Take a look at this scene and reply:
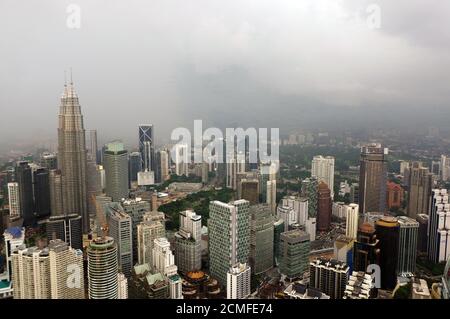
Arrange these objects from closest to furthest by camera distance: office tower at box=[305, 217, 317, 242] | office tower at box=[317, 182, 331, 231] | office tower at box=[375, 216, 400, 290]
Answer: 1. office tower at box=[375, 216, 400, 290]
2. office tower at box=[305, 217, 317, 242]
3. office tower at box=[317, 182, 331, 231]

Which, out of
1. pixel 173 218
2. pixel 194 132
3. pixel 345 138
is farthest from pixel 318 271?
pixel 173 218

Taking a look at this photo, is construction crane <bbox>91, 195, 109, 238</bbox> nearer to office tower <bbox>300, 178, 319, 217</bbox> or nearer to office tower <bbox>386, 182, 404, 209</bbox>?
office tower <bbox>300, 178, 319, 217</bbox>

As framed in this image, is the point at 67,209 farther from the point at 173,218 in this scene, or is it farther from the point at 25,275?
the point at 25,275

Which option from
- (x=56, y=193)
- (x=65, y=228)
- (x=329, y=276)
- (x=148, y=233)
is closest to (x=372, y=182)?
(x=329, y=276)

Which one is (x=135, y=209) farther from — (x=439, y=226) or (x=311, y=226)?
(x=439, y=226)

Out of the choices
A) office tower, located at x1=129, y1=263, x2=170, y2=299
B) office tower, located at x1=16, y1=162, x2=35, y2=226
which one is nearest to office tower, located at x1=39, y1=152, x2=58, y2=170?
office tower, located at x1=16, y1=162, x2=35, y2=226

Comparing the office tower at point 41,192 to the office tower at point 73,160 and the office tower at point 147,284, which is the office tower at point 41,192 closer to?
the office tower at point 73,160

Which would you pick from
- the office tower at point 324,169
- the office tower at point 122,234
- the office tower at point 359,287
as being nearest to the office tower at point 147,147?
the office tower at point 122,234
